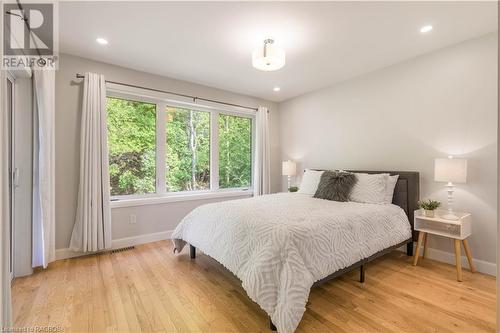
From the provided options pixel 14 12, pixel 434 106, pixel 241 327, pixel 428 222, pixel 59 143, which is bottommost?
pixel 241 327

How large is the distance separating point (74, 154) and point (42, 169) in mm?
429

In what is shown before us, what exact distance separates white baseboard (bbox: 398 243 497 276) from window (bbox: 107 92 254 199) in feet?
9.81

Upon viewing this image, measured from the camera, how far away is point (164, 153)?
3.59 metres

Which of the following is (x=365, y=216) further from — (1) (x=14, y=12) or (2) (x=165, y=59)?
(1) (x=14, y=12)

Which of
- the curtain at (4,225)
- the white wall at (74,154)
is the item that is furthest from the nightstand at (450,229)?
the curtain at (4,225)

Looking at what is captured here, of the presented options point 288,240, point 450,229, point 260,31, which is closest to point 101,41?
point 260,31

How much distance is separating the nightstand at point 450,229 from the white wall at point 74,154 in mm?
3271

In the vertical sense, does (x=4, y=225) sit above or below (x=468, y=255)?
above

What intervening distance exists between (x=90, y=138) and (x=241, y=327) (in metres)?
2.68

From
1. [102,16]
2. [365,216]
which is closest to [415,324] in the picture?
[365,216]

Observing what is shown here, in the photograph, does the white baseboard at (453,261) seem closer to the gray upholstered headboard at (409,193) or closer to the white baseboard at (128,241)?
the gray upholstered headboard at (409,193)

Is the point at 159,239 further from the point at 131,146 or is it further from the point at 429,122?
the point at 429,122

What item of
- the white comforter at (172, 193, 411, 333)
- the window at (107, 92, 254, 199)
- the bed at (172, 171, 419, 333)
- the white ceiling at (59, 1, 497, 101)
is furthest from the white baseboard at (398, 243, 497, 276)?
the window at (107, 92, 254, 199)

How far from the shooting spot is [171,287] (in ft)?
6.99
